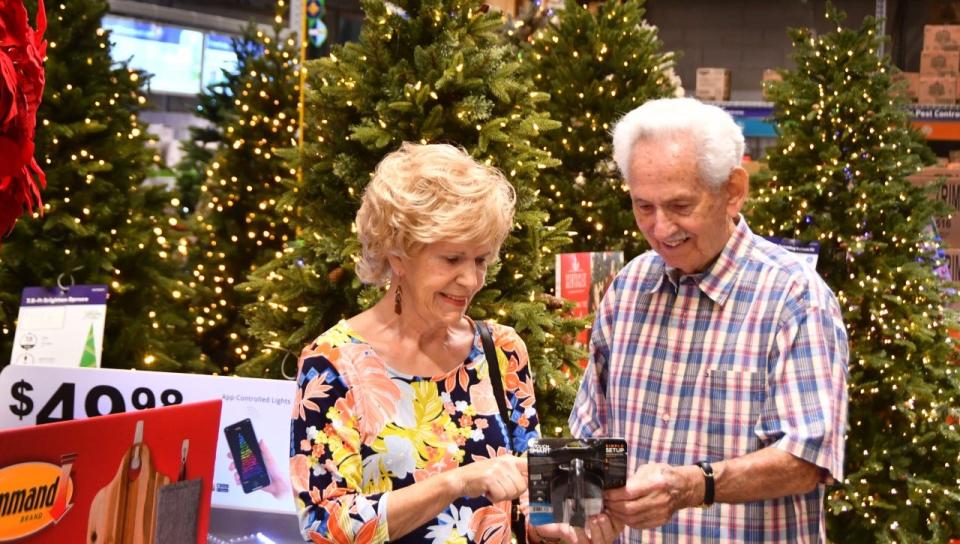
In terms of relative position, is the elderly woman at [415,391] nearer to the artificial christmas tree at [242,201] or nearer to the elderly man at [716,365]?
the elderly man at [716,365]

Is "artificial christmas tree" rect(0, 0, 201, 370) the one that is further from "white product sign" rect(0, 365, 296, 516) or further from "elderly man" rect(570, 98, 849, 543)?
"elderly man" rect(570, 98, 849, 543)

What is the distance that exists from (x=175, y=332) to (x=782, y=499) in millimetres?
4679

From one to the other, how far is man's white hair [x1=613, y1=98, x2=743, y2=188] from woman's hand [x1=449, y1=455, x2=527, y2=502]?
655 millimetres

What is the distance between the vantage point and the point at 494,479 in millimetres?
1872

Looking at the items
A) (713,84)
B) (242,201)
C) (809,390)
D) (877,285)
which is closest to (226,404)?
(809,390)

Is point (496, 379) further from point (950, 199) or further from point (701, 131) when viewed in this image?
point (950, 199)

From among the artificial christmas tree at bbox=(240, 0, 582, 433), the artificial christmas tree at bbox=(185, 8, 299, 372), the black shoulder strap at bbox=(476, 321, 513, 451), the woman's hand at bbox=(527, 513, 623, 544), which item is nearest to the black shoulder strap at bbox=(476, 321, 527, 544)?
the black shoulder strap at bbox=(476, 321, 513, 451)

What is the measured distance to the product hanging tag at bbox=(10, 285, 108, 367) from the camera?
394 cm

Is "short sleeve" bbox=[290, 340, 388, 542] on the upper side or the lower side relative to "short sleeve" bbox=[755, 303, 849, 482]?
lower

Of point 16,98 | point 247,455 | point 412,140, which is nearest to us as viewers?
point 16,98

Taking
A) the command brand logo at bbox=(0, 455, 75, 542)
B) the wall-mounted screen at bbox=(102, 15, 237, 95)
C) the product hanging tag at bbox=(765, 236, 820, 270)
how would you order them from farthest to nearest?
1. the wall-mounted screen at bbox=(102, 15, 237, 95)
2. the product hanging tag at bbox=(765, 236, 820, 270)
3. the command brand logo at bbox=(0, 455, 75, 542)

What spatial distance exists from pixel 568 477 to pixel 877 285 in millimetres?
3528

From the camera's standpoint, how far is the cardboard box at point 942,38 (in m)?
8.45

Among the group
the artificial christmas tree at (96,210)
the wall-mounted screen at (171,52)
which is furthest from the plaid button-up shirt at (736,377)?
the wall-mounted screen at (171,52)
